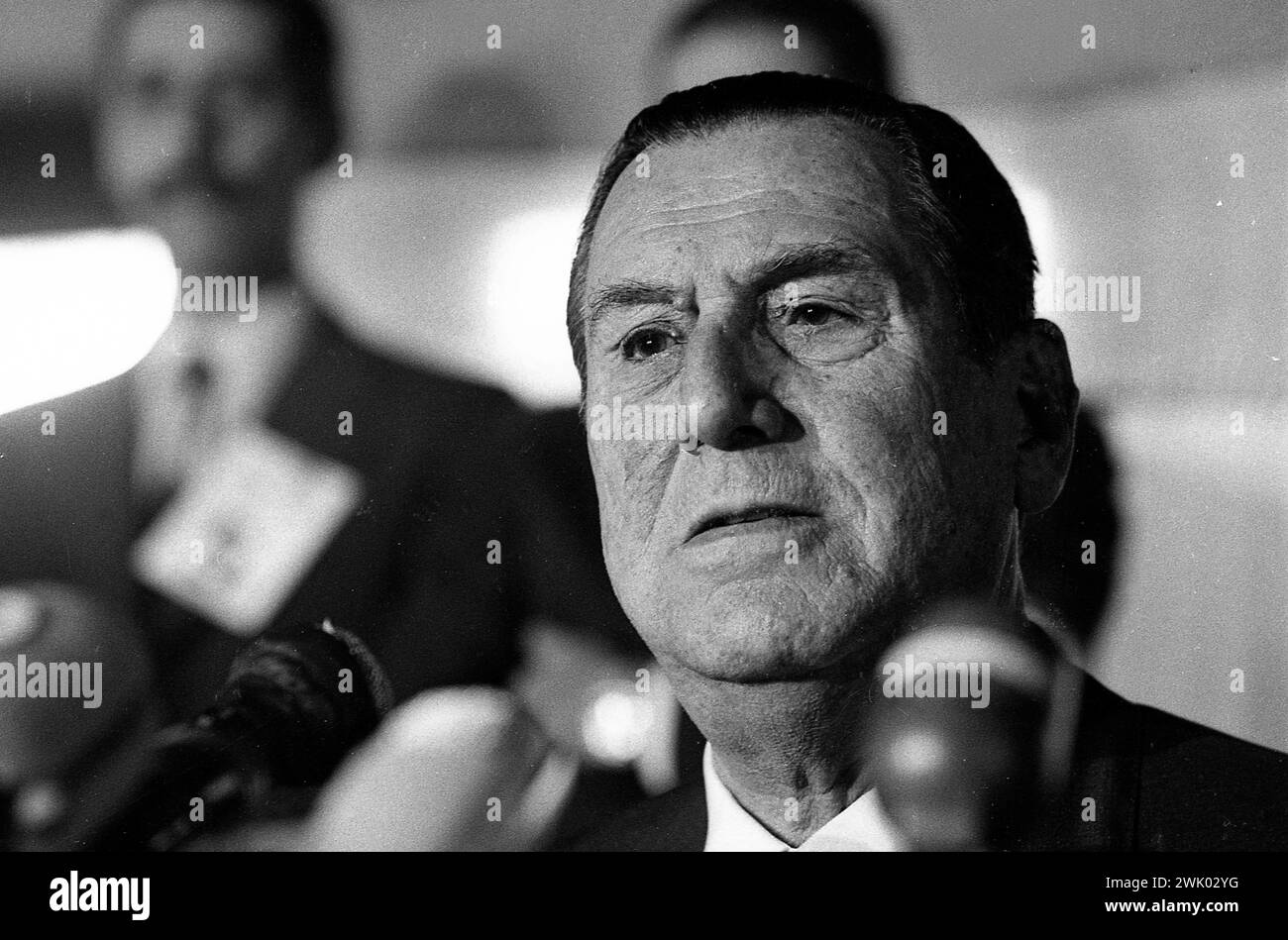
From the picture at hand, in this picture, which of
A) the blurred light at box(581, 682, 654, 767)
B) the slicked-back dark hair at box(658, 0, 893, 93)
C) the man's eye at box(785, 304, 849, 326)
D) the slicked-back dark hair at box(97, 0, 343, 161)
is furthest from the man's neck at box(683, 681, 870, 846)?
the slicked-back dark hair at box(97, 0, 343, 161)

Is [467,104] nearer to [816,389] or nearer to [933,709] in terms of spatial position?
[816,389]

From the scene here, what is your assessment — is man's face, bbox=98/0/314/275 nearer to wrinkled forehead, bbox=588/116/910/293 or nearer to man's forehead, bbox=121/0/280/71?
man's forehead, bbox=121/0/280/71

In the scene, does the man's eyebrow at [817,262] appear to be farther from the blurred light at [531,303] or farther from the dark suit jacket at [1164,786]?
the dark suit jacket at [1164,786]

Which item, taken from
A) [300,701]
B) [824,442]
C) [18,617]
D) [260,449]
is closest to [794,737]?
[824,442]

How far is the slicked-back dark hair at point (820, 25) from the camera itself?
222cm

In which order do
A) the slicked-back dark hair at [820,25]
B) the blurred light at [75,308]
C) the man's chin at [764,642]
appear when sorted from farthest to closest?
the blurred light at [75,308] < the slicked-back dark hair at [820,25] < the man's chin at [764,642]

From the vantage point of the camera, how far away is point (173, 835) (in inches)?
90.4

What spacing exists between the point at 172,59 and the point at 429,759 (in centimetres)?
115

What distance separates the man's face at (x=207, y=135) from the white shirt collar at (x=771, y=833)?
1.05m

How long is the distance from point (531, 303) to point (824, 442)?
534 mm

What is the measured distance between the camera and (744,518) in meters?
2.04

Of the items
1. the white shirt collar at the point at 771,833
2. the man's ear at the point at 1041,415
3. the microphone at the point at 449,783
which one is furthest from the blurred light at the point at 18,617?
the man's ear at the point at 1041,415

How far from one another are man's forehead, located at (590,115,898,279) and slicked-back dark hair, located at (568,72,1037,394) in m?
0.02

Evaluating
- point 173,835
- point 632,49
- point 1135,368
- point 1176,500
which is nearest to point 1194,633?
point 1176,500
